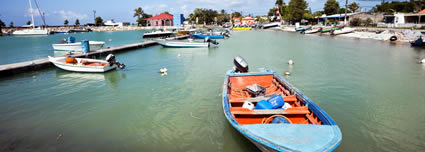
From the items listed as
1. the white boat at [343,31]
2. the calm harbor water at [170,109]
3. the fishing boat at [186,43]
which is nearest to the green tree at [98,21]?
the fishing boat at [186,43]

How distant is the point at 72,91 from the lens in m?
11.5

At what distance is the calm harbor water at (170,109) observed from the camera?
6.42m

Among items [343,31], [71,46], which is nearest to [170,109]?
[71,46]

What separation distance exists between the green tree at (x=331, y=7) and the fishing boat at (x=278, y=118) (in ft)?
298

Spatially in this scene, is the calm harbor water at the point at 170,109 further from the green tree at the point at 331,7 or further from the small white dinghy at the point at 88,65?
the green tree at the point at 331,7

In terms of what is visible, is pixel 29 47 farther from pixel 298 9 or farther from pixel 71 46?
pixel 298 9

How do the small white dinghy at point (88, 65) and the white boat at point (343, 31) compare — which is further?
the white boat at point (343, 31)

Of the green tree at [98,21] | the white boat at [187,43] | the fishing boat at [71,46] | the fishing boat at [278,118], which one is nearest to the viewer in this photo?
the fishing boat at [278,118]

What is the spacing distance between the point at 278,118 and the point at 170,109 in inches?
185

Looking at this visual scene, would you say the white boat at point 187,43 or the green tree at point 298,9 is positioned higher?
the green tree at point 298,9

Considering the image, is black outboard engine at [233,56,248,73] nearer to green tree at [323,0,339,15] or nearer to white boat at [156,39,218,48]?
white boat at [156,39,218,48]

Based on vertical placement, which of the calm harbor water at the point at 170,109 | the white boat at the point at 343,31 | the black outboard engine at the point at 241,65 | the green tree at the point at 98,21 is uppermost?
the green tree at the point at 98,21

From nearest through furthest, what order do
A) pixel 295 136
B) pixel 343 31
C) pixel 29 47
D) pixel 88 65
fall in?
pixel 295 136, pixel 88 65, pixel 29 47, pixel 343 31

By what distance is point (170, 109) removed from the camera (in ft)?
29.0
